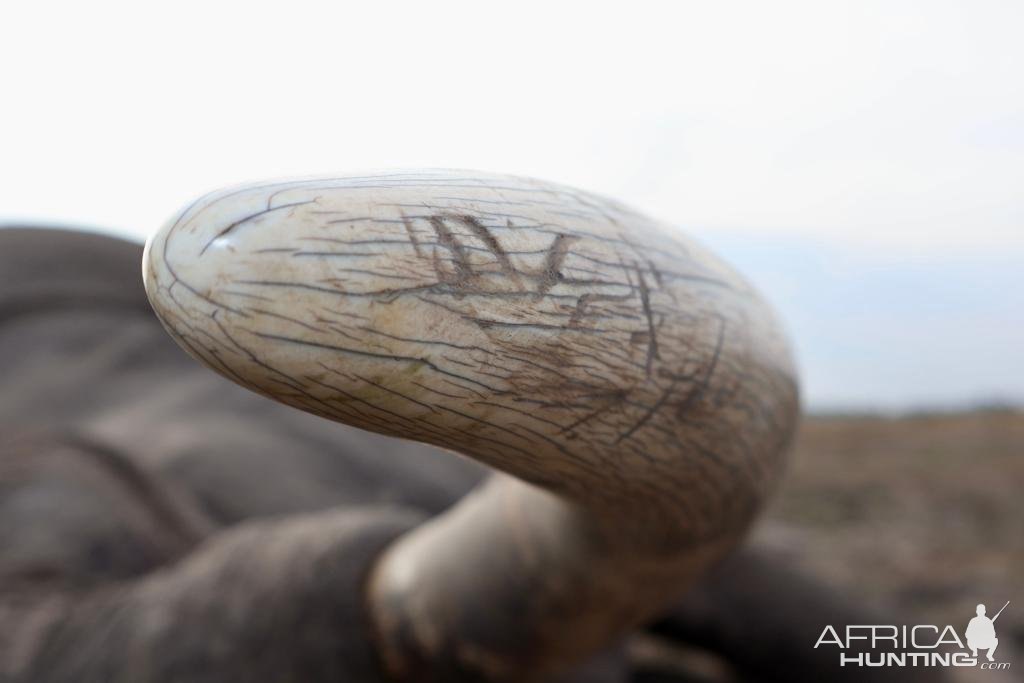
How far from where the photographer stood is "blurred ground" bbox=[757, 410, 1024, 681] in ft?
8.55

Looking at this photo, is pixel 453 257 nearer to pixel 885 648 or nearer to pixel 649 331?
pixel 649 331

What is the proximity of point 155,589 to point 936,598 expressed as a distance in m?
2.21

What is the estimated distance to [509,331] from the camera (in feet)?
1.64

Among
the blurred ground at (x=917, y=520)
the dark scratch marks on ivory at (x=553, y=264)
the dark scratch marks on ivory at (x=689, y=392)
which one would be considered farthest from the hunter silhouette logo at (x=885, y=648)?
the dark scratch marks on ivory at (x=553, y=264)

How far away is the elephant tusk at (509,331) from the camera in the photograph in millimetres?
474

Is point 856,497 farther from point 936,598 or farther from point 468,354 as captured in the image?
point 468,354

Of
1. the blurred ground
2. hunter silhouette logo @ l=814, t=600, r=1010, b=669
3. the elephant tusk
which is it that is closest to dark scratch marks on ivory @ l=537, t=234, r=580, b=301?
the elephant tusk

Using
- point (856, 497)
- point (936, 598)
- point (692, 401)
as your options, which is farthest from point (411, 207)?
point (856, 497)

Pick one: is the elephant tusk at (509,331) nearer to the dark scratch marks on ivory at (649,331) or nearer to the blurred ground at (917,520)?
the dark scratch marks on ivory at (649,331)

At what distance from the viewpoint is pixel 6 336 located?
1.79 meters

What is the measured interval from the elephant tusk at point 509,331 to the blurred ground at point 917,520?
1024 millimetres

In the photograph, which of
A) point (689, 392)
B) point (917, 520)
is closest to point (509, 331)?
point (689, 392)

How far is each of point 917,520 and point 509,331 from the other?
11.9ft

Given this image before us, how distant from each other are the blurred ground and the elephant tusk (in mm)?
1024
